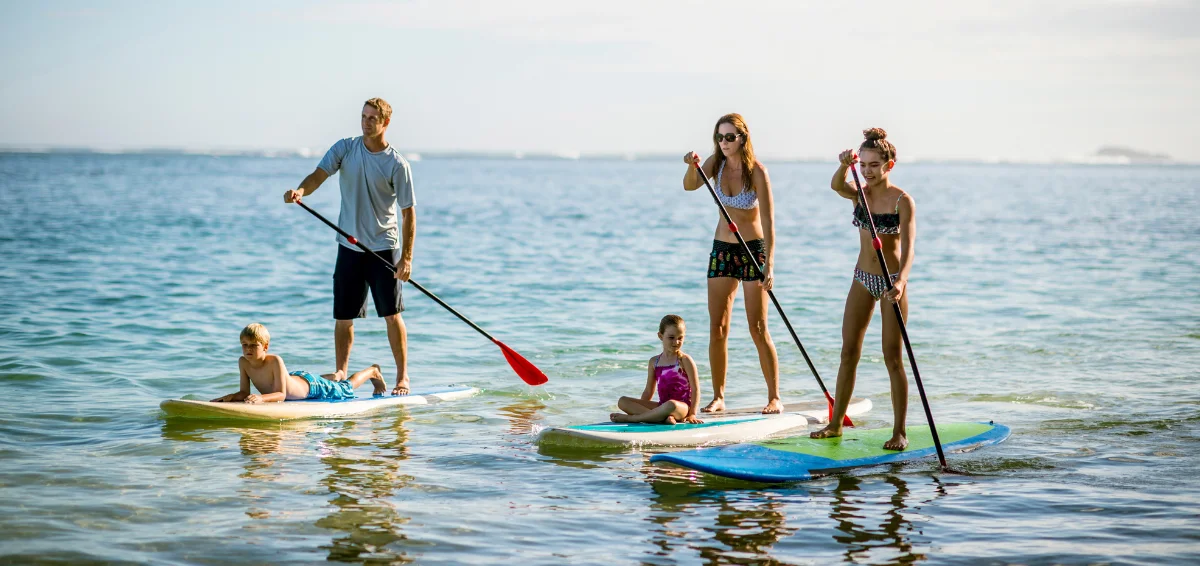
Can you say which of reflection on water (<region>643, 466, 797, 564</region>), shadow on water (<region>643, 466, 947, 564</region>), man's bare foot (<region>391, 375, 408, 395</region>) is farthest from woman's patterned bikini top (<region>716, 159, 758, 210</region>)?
man's bare foot (<region>391, 375, 408, 395</region>)

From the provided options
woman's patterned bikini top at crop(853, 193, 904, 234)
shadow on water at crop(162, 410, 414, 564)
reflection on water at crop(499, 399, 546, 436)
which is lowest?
reflection on water at crop(499, 399, 546, 436)

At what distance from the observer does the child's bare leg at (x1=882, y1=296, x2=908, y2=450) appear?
245 inches

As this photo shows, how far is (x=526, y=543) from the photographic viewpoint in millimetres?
5137

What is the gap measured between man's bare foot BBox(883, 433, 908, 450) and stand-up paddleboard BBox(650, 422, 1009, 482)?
1.4 inches

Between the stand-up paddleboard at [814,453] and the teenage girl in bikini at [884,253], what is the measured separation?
0.59 feet

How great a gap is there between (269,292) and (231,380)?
6199 millimetres

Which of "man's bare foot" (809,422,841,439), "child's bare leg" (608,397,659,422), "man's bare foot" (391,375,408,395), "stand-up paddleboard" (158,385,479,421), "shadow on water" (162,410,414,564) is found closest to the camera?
"shadow on water" (162,410,414,564)

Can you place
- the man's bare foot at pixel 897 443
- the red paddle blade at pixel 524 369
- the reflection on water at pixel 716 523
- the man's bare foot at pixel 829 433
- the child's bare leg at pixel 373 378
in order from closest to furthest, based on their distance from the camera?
the reflection on water at pixel 716 523 < the man's bare foot at pixel 897 443 < the man's bare foot at pixel 829 433 < the child's bare leg at pixel 373 378 < the red paddle blade at pixel 524 369

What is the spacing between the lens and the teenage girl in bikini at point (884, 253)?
601 centimetres

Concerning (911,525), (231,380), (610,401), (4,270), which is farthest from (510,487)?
(4,270)

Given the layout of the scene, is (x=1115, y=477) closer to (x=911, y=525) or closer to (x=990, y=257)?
(x=911, y=525)

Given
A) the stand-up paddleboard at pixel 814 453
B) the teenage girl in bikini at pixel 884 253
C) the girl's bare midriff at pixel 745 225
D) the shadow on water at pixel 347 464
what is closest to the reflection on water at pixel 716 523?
the stand-up paddleboard at pixel 814 453

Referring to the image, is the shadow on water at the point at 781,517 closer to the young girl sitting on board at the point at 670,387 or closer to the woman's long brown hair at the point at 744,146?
the young girl sitting on board at the point at 670,387

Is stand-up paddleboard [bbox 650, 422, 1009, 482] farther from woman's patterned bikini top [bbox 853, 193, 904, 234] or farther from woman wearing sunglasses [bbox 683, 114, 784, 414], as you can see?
woman's patterned bikini top [bbox 853, 193, 904, 234]
